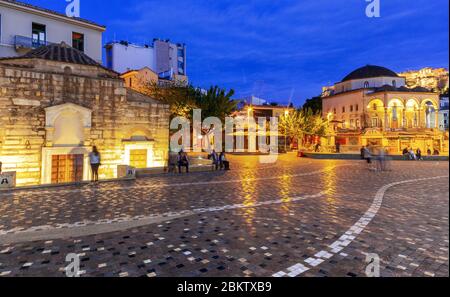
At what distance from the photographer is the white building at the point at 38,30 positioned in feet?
66.0

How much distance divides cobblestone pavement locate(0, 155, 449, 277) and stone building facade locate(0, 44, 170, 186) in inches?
229

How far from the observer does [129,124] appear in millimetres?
17500

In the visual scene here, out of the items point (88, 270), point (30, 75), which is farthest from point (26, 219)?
point (30, 75)

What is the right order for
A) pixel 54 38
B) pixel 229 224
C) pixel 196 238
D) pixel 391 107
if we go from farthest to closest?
pixel 391 107 < pixel 54 38 < pixel 229 224 < pixel 196 238

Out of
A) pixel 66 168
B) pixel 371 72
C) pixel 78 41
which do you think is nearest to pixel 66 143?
pixel 66 168

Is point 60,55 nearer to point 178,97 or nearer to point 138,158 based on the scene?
point 138,158

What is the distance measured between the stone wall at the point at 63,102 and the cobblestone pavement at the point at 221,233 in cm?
574

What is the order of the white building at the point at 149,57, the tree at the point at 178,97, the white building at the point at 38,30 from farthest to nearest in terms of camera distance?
1. the white building at the point at 149,57
2. the tree at the point at 178,97
3. the white building at the point at 38,30

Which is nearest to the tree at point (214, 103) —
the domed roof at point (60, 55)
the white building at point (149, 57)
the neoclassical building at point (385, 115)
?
the domed roof at point (60, 55)

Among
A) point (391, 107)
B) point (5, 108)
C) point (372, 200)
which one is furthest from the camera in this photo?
point (391, 107)

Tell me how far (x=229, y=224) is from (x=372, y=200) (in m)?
5.76

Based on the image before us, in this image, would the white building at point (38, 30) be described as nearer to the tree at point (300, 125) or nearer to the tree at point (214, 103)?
the tree at point (214, 103)

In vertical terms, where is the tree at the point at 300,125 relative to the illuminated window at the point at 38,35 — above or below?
below

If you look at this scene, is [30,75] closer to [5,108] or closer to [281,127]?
[5,108]
